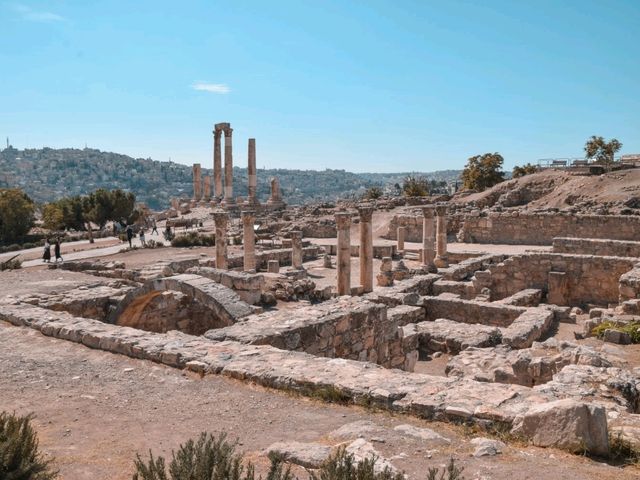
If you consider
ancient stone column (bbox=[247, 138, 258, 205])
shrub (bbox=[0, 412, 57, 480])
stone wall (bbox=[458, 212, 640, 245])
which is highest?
ancient stone column (bbox=[247, 138, 258, 205])

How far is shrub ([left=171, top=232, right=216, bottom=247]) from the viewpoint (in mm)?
31312

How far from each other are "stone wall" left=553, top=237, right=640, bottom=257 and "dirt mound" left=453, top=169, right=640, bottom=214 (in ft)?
31.0

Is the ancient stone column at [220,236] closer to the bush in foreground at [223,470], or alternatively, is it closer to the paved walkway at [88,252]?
the paved walkway at [88,252]

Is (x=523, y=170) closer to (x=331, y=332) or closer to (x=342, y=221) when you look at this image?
(x=342, y=221)

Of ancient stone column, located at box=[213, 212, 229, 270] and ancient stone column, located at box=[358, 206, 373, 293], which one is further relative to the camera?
ancient stone column, located at box=[213, 212, 229, 270]

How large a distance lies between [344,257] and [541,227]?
13.7 metres

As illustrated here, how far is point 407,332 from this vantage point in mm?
11852

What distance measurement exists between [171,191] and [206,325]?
18154cm

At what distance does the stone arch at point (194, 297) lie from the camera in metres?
9.64

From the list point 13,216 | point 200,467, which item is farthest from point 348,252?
point 13,216

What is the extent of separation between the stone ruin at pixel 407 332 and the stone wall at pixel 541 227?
6.69 metres

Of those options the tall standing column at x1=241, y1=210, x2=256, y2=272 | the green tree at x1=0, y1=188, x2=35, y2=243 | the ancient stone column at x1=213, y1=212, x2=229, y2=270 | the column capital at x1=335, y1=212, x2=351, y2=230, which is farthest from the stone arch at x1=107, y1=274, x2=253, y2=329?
the green tree at x1=0, y1=188, x2=35, y2=243

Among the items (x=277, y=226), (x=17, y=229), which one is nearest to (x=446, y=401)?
(x=277, y=226)

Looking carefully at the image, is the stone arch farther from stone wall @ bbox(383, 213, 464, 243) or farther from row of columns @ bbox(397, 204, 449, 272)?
stone wall @ bbox(383, 213, 464, 243)
